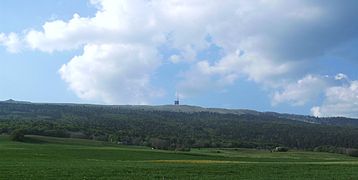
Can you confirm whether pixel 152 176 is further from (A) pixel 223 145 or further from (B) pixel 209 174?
(A) pixel 223 145

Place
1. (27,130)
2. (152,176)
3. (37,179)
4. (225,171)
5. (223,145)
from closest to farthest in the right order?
(37,179) < (152,176) < (225,171) < (27,130) < (223,145)

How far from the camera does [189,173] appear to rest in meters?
39.2

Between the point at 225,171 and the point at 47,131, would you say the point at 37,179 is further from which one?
the point at 47,131

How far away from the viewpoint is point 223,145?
17788 centimetres

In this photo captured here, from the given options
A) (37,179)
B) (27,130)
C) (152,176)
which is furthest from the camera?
(27,130)

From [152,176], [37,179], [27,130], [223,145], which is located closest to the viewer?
[37,179]

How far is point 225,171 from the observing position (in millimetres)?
42250

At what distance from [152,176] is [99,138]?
13362 centimetres

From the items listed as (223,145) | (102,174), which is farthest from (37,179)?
(223,145)

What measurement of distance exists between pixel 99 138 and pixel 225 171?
128377 mm

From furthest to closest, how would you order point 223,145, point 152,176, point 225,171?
point 223,145 < point 225,171 < point 152,176

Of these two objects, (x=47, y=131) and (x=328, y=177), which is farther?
(x=47, y=131)

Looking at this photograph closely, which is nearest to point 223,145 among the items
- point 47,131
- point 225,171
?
point 47,131

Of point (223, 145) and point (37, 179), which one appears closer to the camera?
point (37, 179)
